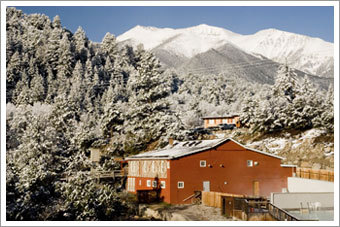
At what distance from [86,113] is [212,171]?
4182 cm

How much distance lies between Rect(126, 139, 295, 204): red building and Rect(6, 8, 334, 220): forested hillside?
392 cm

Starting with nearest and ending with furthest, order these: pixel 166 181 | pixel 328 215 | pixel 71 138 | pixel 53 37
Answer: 1. pixel 328 215
2. pixel 166 181
3. pixel 71 138
4. pixel 53 37

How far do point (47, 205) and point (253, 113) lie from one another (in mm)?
42044

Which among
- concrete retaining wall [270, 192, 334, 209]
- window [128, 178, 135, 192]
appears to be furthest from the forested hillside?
concrete retaining wall [270, 192, 334, 209]

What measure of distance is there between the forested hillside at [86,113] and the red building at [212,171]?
12.9 feet

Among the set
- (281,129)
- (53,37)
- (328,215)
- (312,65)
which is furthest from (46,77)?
(312,65)

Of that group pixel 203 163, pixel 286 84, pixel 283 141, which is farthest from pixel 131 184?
pixel 286 84

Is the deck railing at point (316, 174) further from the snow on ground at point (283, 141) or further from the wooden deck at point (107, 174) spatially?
the wooden deck at point (107, 174)

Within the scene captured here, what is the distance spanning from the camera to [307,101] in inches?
2071

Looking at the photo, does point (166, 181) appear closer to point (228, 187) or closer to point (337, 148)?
point (228, 187)

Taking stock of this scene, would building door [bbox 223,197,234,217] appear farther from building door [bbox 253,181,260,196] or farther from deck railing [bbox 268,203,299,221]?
building door [bbox 253,181,260,196]

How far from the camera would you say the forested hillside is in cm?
2483

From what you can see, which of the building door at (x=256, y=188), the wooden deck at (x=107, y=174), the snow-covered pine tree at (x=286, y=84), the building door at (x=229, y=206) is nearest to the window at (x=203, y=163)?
the building door at (x=256, y=188)

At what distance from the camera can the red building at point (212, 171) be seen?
34438 millimetres
